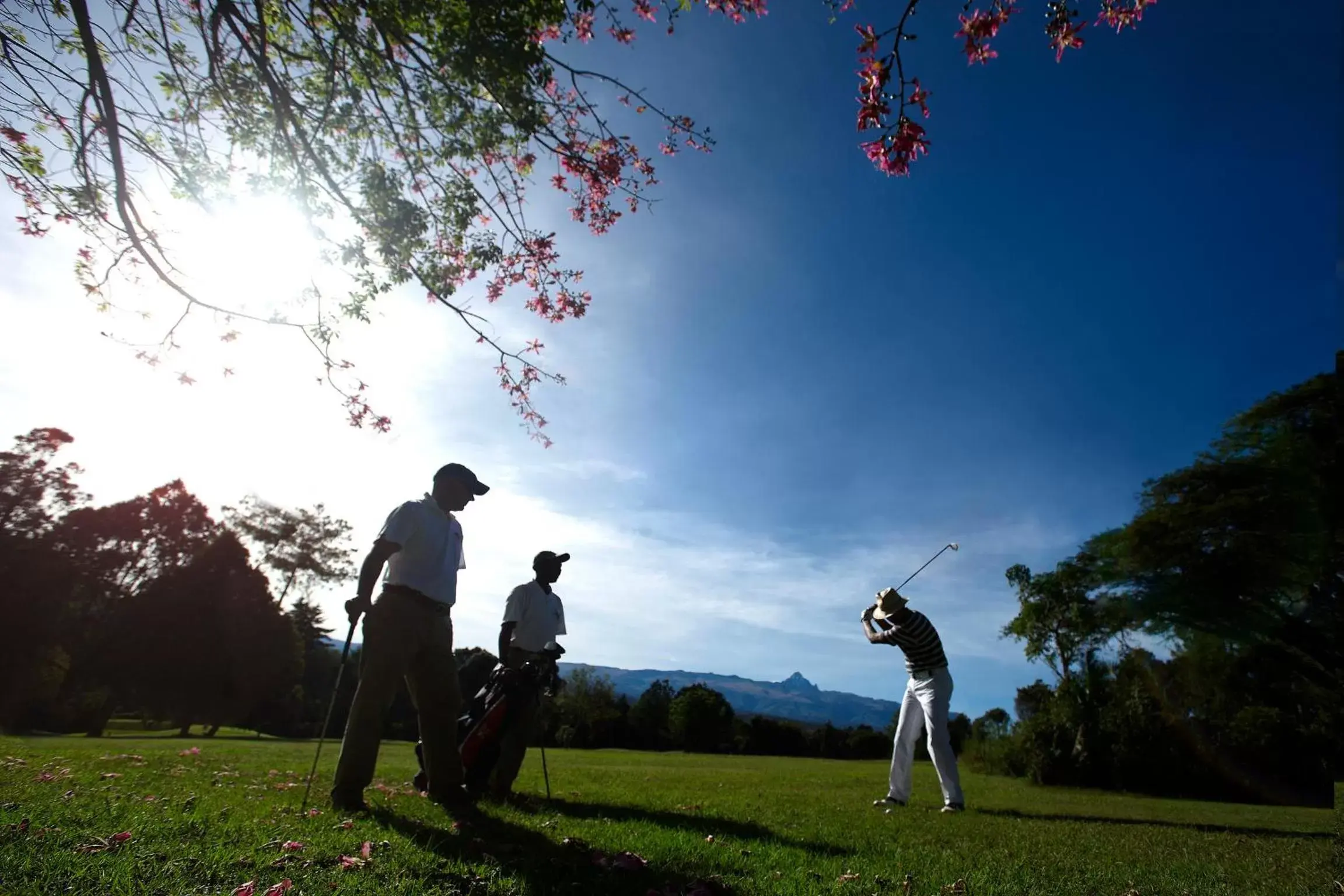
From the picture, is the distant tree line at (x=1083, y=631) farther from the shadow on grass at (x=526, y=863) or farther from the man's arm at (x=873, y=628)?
the man's arm at (x=873, y=628)

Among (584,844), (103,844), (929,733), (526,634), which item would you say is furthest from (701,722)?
(103,844)

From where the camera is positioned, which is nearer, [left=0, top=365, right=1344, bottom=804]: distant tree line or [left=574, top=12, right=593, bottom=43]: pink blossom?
[left=574, top=12, right=593, bottom=43]: pink blossom

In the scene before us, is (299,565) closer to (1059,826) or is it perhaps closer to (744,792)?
(744,792)

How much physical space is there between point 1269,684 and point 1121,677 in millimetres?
3745

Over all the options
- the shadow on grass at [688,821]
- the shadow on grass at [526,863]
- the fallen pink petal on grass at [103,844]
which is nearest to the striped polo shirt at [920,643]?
the shadow on grass at [688,821]

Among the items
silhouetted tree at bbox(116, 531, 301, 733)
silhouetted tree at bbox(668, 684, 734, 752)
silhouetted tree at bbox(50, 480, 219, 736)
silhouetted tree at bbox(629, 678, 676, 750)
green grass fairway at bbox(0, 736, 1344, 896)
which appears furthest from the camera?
silhouetted tree at bbox(629, 678, 676, 750)

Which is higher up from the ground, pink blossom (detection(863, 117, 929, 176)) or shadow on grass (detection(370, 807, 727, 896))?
pink blossom (detection(863, 117, 929, 176))

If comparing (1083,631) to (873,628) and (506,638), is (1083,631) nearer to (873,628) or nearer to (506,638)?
(873,628)

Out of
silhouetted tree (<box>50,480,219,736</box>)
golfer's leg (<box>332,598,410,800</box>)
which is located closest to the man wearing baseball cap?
golfer's leg (<box>332,598,410,800</box>)

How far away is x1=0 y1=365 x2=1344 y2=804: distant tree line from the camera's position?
48.2ft

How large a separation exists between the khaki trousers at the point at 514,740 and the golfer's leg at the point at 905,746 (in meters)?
4.51

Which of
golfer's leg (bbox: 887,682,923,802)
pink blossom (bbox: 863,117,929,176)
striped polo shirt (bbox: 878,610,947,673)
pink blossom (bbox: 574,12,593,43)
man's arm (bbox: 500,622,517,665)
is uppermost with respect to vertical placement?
pink blossom (bbox: 574,12,593,43)

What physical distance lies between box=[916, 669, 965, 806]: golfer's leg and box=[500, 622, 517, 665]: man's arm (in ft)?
17.3

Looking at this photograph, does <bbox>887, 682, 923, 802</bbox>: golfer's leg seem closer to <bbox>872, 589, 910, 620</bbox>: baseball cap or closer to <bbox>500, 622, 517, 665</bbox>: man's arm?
<bbox>872, 589, 910, 620</bbox>: baseball cap
